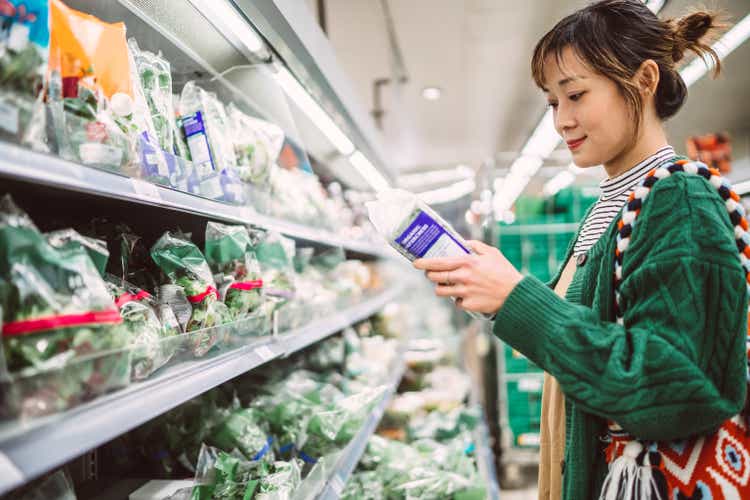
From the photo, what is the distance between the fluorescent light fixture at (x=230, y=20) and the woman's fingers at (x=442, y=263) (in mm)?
746

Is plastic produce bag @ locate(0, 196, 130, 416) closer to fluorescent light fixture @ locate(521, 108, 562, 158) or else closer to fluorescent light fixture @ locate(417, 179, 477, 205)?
fluorescent light fixture @ locate(521, 108, 562, 158)

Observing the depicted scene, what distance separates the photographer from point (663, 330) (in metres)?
0.82

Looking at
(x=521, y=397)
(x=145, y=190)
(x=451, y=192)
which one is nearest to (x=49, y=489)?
(x=145, y=190)

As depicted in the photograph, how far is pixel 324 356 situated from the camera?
2.46m

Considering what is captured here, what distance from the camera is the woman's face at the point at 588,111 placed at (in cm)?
103

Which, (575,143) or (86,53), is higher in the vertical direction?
(86,53)

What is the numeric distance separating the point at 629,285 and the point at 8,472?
35.3 inches

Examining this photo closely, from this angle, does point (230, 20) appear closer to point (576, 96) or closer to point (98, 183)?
point (98, 183)

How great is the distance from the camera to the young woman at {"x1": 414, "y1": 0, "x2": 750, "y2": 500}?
0.81 m

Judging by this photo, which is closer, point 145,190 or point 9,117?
point 9,117

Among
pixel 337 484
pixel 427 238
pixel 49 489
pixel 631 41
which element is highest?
pixel 631 41

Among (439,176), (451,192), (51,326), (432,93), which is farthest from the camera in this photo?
(451,192)

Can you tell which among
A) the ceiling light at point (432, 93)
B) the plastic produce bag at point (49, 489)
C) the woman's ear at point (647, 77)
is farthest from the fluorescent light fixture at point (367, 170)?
the ceiling light at point (432, 93)

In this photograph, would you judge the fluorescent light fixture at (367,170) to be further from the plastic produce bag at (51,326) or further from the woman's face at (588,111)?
the plastic produce bag at (51,326)
